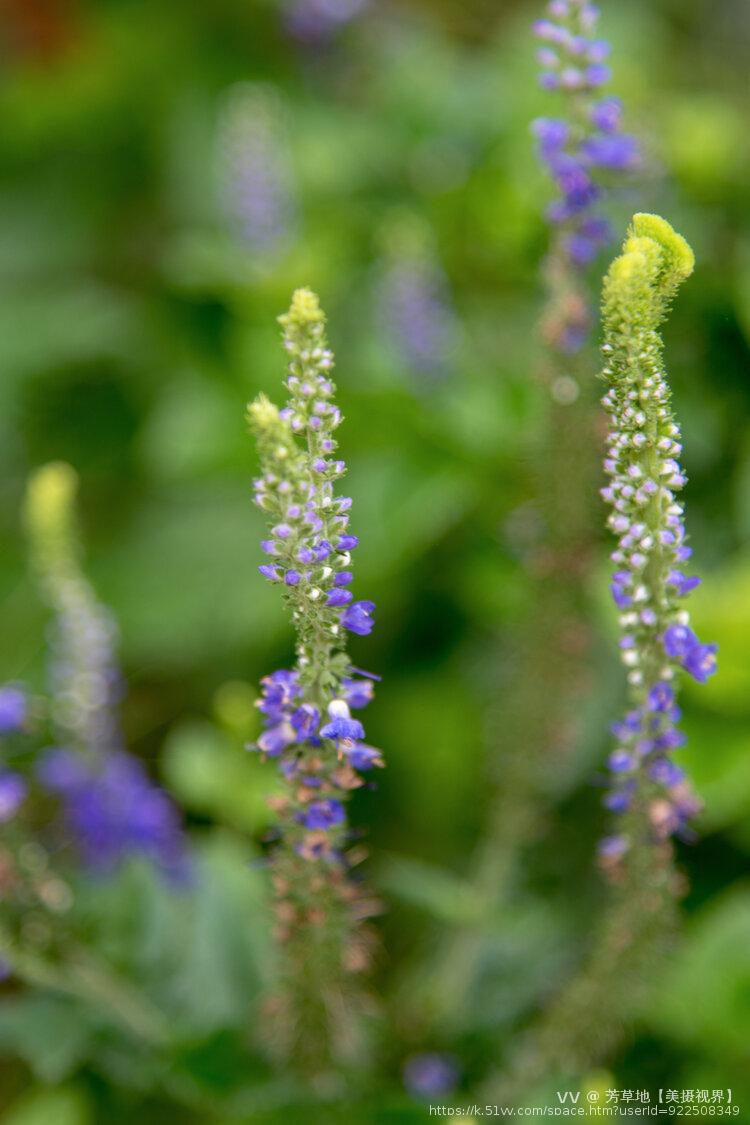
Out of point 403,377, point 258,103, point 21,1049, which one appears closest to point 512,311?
point 403,377

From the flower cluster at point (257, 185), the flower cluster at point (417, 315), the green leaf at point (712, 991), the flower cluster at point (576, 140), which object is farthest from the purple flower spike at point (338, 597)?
the flower cluster at point (257, 185)

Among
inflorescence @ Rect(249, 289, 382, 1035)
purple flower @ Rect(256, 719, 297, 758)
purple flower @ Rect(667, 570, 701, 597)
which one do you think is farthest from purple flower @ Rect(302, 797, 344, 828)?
purple flower @ Rect(667, 570, 701, 597)

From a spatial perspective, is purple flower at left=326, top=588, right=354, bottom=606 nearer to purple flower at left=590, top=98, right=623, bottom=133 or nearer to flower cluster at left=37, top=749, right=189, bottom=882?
purple flower at left=590, top=98, right=623, bottom=133

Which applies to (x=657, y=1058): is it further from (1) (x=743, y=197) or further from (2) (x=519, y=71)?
(2) (x=519, y=71)

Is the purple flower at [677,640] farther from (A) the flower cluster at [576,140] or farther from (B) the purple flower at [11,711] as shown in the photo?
(B) the purple flower at [11,711]

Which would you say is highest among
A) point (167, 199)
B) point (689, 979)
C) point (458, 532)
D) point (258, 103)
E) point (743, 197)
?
point (167, 199)
